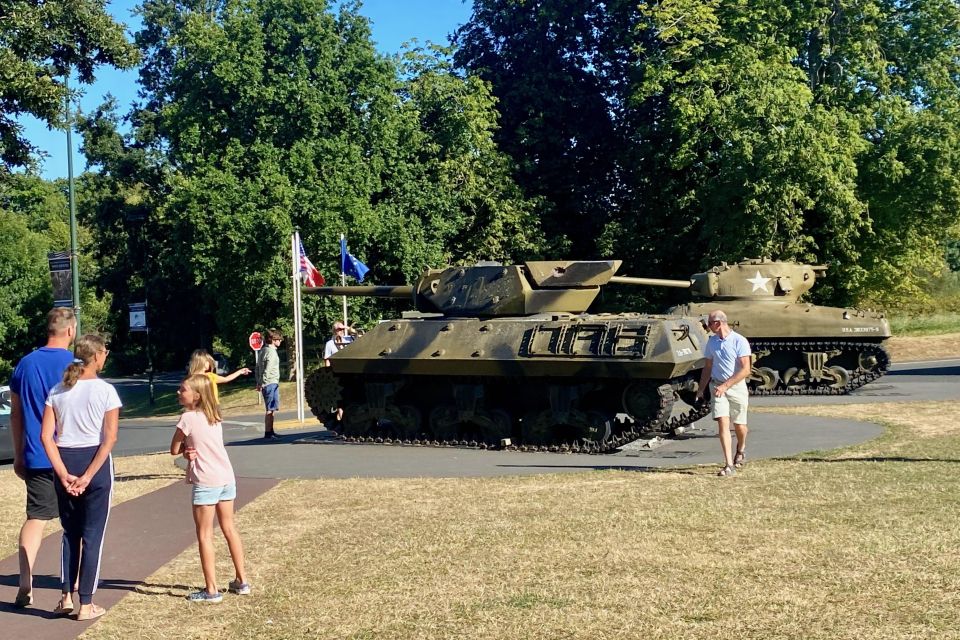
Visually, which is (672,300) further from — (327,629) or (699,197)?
(327,629)

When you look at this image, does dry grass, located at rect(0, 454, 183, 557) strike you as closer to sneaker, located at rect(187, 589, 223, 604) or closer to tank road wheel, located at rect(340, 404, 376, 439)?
sneaker, located at rect(187, 589, 223, 604)

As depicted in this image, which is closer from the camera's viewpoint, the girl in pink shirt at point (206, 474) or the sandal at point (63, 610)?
the sandal at point (63, 610)

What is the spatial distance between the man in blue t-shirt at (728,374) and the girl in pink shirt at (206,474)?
18.9ft

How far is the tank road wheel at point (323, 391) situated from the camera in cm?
1641

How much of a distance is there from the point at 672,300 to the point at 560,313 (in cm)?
2066

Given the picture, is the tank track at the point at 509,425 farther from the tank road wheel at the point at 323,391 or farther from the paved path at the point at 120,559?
the paved path at the point at 120,559

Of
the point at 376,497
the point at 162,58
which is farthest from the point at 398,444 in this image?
the point at 162,58

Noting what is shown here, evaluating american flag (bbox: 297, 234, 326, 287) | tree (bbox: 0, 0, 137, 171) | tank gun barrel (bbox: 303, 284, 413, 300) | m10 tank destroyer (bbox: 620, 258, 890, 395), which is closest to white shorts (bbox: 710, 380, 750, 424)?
tank gun barrel (bbox: 303, 284, 413, 300)

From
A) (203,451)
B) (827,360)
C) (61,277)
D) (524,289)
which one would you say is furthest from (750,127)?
(203,451)

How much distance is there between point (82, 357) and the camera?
261 inches

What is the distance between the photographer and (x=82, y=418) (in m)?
6.52

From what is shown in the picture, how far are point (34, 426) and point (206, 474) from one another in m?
1.13

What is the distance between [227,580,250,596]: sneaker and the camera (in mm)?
6941

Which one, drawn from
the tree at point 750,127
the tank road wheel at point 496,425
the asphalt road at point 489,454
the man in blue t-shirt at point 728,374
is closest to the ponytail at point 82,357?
the asphalt road at point 489,454
